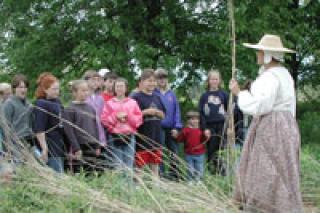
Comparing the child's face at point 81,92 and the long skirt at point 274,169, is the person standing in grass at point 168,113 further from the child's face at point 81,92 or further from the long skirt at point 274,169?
the long skirt at point 274,169

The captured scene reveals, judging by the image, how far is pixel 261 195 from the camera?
193 inches

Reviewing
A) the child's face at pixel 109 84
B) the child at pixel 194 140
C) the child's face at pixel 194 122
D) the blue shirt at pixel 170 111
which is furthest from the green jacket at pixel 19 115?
the child's face at pixel 194 122

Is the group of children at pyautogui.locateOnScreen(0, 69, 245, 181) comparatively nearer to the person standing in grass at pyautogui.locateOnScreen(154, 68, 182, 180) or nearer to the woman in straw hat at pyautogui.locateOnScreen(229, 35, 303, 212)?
the person standing in grass at pyautogui.locateOnScreen(154, 68, 182, 180)

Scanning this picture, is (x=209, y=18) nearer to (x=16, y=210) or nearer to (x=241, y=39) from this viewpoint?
(x=241, y=39)

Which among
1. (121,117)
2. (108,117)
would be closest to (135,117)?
(121,117)

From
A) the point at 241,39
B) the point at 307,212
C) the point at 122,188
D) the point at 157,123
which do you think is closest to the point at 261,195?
the point at 307,212

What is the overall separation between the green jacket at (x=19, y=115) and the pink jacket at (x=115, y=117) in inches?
30.0

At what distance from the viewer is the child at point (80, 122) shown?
19.5 ft

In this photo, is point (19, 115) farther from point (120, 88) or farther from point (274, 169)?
point (274, 169)

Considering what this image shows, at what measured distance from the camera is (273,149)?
4.89 metres

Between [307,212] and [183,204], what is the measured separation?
57.2 inches

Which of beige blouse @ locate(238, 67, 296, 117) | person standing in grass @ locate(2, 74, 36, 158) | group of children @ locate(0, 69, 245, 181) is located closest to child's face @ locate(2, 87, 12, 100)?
group of children @ locate(0, 69, 245, 181)

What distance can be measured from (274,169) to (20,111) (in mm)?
2492

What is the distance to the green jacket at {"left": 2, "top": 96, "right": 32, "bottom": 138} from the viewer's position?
5.81 meters
